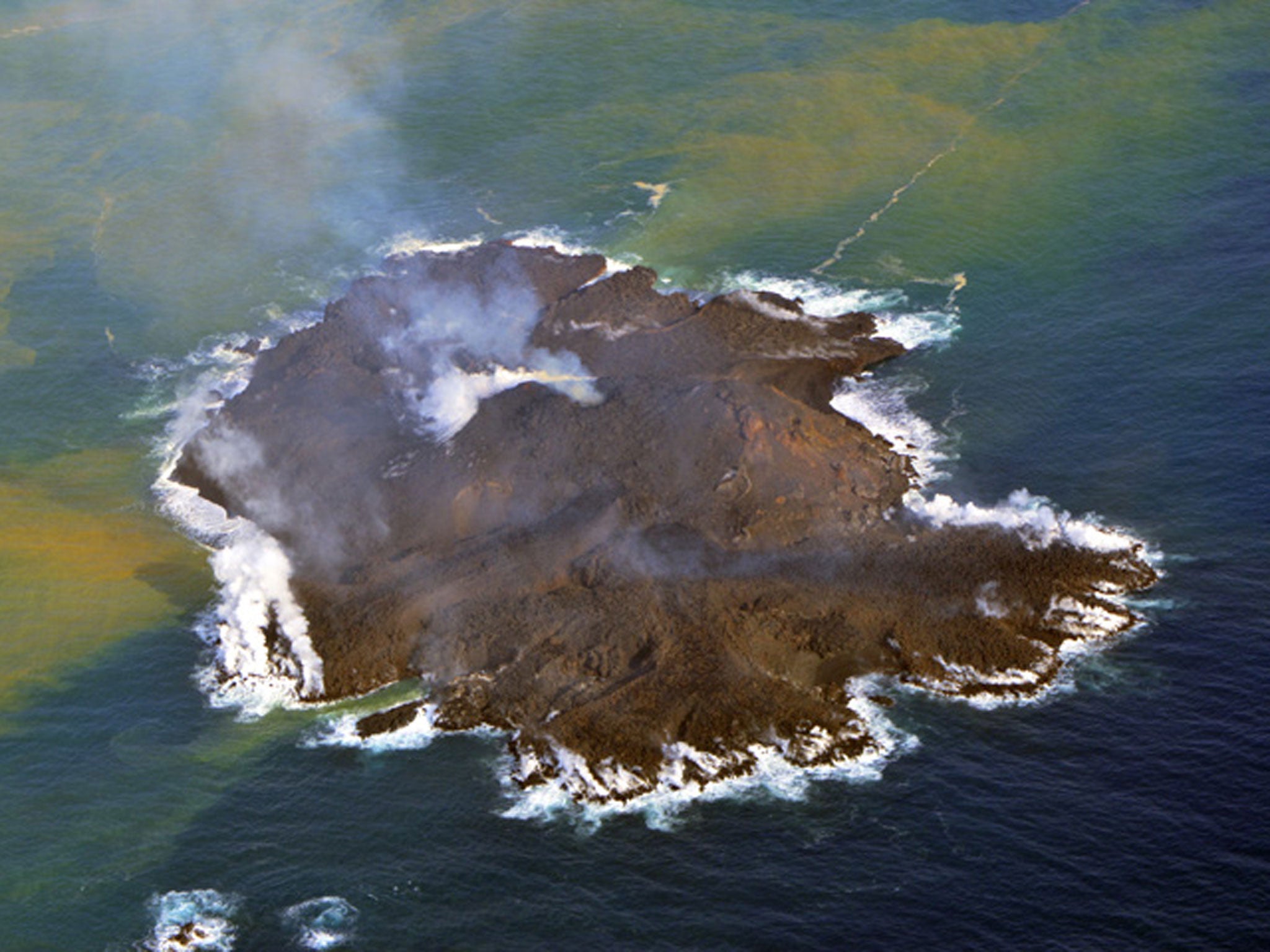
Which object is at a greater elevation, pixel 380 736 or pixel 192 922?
pixel 380 736

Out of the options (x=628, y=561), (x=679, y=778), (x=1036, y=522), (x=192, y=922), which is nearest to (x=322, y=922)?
(x=192, y=922)

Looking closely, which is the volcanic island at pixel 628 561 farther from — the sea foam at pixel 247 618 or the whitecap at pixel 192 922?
the whitecap at pixel 192 922

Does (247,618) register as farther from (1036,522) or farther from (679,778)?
(1036,522)

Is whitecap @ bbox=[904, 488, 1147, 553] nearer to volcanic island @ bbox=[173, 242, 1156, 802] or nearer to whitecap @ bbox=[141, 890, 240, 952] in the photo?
volcanic island @ bbox=[173, 242, 1156, 802]

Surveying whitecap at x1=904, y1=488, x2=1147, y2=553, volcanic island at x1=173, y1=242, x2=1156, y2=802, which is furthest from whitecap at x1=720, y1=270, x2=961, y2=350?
whitecap at x1=904, y1=488, x2=1147, y2=553

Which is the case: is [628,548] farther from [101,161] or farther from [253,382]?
[101,161]

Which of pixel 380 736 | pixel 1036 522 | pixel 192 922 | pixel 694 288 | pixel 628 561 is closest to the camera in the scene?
pixel 192 922

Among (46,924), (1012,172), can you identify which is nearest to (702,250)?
(1012,172)
